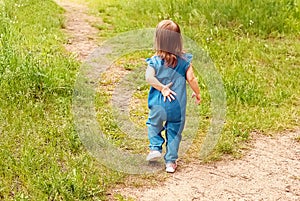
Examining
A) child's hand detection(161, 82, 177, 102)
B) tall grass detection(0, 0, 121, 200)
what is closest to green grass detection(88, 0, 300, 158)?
child's hand detection(161, 82, 177, 102)

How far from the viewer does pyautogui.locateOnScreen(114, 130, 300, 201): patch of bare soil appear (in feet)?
13.6

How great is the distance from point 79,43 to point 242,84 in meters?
2.86

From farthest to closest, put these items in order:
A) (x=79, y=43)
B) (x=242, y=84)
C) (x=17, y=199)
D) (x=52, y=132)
A: (x=79, y=43) < (x=242, y=84) < (x=52, y=132) < (x=17, y=199)

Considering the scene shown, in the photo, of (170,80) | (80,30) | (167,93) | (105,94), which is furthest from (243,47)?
(167,93)

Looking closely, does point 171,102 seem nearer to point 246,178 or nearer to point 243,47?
point 246,178

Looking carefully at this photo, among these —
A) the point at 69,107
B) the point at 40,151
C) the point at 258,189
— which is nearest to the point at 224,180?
the point at 258,189

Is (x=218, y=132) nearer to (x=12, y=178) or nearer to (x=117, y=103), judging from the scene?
(x=117, y=103)

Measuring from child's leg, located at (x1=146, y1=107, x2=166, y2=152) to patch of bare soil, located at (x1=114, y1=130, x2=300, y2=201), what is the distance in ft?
0.96

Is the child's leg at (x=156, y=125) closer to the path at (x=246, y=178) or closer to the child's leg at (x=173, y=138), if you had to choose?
the child's leg at (x=173, y=138)

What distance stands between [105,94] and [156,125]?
6.07ft

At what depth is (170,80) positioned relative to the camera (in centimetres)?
436

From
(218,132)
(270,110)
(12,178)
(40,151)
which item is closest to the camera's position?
(12,178)

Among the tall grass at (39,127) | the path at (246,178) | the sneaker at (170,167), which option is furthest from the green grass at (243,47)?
the tall grass at (39,127)

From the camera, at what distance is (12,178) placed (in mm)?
4191
